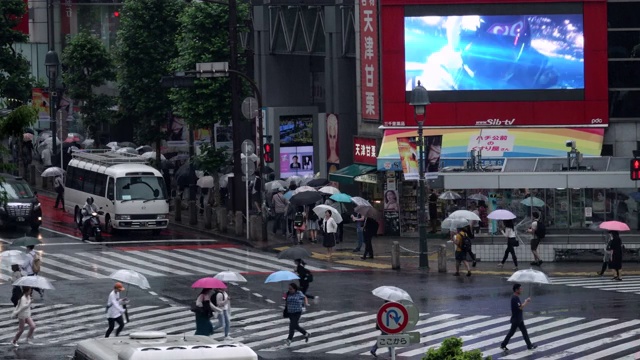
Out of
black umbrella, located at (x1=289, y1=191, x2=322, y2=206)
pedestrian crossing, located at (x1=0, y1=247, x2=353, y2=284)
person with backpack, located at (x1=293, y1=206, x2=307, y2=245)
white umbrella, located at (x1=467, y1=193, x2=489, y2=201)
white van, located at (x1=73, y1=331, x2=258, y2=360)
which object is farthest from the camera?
white umbrella, located at (x1=467, y1=193, x2=489, y2=201)

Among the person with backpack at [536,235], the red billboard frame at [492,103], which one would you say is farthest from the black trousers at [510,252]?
the red billboard frame at [492,103]

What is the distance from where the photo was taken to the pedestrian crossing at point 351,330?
93.6 feet

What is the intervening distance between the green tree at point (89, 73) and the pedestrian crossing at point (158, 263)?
24202mm

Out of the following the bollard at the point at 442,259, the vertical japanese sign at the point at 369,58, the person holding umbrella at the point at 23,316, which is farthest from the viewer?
the vertical japanese sign at the point at 369,58

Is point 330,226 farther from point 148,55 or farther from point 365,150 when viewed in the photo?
point 148,55

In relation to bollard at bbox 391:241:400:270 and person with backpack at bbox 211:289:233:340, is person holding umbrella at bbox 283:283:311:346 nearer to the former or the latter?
person with backpack at bbox 211:289:233:340

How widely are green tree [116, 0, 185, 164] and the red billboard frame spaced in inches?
585

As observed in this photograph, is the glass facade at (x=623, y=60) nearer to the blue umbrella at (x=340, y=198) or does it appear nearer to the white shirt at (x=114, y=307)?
the blue umbrella at (x=340, y=198)

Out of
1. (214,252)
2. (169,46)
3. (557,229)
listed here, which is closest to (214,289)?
(214,252)

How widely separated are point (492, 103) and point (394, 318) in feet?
101

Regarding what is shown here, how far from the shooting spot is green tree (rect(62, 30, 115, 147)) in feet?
225

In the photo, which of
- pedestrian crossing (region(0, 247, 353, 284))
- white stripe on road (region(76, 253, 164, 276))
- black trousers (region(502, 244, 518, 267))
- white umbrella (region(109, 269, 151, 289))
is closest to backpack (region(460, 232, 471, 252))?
black trousers (region(502, 244, 518, 267))

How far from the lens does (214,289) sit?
2983 cm

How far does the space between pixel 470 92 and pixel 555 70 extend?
11.1 feet
